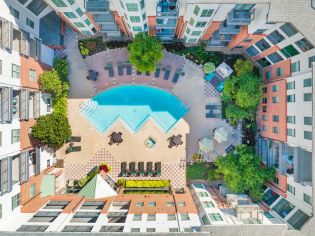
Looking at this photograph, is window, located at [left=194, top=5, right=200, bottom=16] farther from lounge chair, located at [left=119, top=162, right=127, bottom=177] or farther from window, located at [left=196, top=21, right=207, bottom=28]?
lounge chair, located at [left=119, top=162, right=127, bottom=177]

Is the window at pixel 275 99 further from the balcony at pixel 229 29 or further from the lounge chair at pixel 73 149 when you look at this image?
the lounge chair at pixel 73 149

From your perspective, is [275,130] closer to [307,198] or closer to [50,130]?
[307,198]

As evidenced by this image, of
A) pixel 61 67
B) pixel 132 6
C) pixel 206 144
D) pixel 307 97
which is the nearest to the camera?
pixel 307 97

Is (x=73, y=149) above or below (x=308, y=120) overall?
below

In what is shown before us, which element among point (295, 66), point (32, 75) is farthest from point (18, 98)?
point (295, 66)

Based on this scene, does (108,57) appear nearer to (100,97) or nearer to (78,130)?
(100,97)

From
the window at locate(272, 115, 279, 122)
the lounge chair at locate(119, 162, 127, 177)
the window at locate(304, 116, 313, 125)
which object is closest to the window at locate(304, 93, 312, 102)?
the window at locate(304, 116, 313, 125)

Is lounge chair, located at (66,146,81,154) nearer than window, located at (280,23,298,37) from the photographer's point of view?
No
